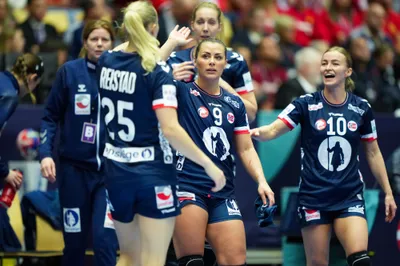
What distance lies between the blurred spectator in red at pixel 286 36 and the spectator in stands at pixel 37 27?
145 inches

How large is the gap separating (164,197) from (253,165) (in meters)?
1.23

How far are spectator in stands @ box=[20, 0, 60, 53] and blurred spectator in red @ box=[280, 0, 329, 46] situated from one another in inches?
175

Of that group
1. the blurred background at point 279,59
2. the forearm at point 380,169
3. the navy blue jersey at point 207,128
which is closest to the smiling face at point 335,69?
the forearm at point 380,169

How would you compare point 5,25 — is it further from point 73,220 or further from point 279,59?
point 73,220

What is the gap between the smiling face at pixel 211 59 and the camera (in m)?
→ 6.76

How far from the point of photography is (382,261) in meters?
9.12

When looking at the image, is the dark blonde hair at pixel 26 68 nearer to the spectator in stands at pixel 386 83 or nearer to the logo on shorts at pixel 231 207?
the logo on shorts at pixel 231 207

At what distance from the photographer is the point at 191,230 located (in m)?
6.59

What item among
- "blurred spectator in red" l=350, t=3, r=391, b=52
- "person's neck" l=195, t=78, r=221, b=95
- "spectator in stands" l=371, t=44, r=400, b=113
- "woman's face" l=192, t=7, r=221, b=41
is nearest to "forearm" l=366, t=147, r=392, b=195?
"person's neck" l=195, t=78, r=221, b=95

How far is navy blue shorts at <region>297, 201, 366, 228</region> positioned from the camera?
23.9 feet

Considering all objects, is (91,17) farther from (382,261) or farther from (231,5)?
(382,261)

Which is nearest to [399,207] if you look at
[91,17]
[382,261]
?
[382,261]

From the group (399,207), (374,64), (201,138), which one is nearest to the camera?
(201,138)

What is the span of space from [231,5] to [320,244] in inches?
303
